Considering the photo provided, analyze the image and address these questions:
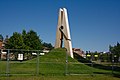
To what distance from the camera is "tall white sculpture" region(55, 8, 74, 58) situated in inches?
1577

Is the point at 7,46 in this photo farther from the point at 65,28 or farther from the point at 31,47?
the point at 65,28

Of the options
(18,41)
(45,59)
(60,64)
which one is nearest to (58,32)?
(45,59)

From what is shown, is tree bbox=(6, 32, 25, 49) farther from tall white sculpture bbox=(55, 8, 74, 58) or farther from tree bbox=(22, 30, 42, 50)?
tall white sculpture bbox=(55, 8, 74, 58)

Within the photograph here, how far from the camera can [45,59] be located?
33.2 m

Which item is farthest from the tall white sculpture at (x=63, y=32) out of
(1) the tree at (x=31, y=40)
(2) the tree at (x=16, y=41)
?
(1) the tree at (x=31, y=40)

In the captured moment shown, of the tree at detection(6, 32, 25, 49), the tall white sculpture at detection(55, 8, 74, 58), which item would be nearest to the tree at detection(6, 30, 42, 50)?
the tree at detection(6, 32, 25, 49)

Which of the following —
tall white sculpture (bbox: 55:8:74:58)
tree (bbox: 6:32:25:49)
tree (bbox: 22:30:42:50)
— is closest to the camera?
tall white sculpture (bbox: 55:8:74:58)

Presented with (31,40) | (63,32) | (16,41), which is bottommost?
(63,32)

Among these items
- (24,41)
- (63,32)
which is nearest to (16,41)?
(24,41)

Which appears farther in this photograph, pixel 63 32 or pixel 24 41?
pixel 24 41

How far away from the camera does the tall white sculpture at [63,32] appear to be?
40062 mm

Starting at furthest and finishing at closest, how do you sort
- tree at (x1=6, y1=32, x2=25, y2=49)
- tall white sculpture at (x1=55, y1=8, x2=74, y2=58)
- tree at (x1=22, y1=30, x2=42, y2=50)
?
1. tree at (x1=22, y1=30, x2=42, y2=50)
2. tree at (x1=6, y1=32, x2=25, y2=49)
3. tall white sculpture at (x1=55, y1=8, x2=74, y2=58)

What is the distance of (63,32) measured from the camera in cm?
4116

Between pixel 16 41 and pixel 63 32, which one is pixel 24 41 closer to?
pixel 16 41
